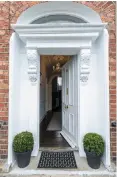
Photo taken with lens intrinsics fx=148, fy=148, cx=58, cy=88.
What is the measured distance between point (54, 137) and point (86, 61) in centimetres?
230

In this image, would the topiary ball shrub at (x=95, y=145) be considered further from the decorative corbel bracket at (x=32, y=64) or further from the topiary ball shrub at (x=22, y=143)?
the decorative corbel bracket at (x=32, y=64)

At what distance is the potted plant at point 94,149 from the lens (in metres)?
2.56

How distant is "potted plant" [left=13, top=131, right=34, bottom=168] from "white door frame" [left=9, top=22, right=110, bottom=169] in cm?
16

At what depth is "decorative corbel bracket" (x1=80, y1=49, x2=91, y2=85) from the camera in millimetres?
2912

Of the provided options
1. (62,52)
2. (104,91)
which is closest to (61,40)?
(62,52)

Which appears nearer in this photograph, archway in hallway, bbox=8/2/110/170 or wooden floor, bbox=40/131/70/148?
archway in hallway, bbox=8/2/110/170

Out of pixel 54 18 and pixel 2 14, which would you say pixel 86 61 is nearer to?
pixel 54 18

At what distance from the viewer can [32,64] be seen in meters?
2.97

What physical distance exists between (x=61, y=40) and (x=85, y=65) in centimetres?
68

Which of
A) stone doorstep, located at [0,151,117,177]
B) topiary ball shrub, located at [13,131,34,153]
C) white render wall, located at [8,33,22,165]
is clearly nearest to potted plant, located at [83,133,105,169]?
stone doorstep, located at [0,151,117,177]

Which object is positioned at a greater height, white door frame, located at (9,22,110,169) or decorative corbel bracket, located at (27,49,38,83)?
white door frame, located at (9,22,110,169)

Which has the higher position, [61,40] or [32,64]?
[61,40]

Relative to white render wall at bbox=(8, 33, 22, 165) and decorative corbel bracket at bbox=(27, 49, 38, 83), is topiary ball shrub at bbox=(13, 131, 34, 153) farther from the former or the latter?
decorative corbel bracket at bbox=(27, 49, 38, 83)

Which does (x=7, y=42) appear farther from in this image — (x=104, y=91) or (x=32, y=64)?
(x=104, y=91)
